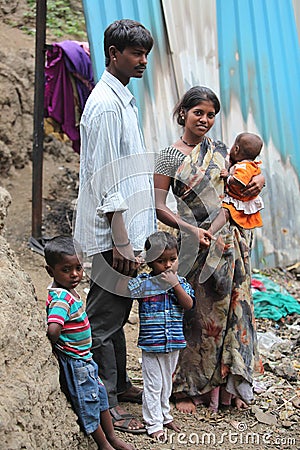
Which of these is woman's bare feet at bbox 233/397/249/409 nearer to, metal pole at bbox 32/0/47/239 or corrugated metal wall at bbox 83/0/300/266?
corrugated metal wall at bbox 83/0/300/266

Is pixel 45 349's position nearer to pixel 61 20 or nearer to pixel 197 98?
pixel 197 98

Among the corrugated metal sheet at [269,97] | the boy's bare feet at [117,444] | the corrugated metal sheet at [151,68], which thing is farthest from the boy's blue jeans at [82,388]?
the corrugated metal sheet at [269,97]

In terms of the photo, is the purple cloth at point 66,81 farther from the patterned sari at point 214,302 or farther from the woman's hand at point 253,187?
the woman's hand at point 253,187

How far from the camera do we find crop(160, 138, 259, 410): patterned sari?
11.5 feet

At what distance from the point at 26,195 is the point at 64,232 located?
72 centimetres

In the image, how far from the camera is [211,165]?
137 inches

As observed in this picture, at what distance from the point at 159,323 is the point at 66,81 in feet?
10.9

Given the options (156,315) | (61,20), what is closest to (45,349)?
(156,315)

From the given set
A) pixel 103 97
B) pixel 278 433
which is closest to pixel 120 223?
pixel 103 97

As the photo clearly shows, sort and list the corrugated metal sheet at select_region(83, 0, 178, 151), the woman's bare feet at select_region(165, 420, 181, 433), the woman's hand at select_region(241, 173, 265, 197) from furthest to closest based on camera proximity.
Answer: the corrugated metal sheet at select_region(83, 0, 178, 151) → the woman's hand at select_region(241, 173, 265, 197) → the woman's bare feet at select_region(165, 420, 181, 433)

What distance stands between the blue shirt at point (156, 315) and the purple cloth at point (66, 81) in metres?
3.09

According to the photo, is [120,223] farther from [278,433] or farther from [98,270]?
[278,433]

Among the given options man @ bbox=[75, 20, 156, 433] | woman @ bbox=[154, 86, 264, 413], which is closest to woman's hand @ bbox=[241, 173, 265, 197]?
woman @ bbox=[154, 86, 264, 413]

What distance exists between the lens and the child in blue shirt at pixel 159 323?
3244 mm
